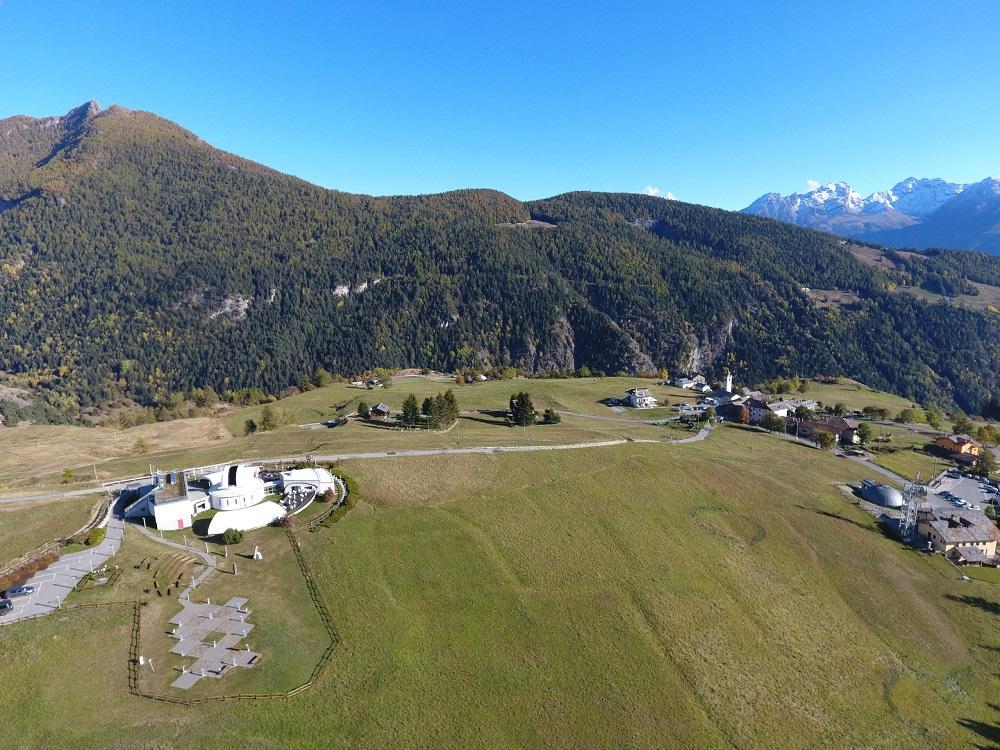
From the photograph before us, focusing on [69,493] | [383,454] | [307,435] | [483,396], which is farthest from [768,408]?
[69,493]

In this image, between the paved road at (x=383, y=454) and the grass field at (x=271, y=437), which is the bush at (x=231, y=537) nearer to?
the paved road at (x=383, y=454)

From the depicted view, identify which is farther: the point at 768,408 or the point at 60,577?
the point at 768,408

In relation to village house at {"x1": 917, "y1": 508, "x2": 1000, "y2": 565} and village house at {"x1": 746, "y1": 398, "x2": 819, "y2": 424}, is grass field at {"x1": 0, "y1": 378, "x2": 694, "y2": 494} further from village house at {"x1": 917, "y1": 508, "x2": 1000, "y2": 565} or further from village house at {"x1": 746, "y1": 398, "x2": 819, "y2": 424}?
village house at {"x1": 917, "y1": 508, "x2": 1000, "y2": 565}

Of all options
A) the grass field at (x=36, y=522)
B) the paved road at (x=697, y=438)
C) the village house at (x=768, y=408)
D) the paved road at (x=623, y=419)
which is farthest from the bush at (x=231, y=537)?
the village house at (x=768, y=408)

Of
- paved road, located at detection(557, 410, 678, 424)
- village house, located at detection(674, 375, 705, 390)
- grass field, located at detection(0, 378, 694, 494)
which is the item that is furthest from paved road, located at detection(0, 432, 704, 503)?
village house, located at detection(674, 375, 705, 390)

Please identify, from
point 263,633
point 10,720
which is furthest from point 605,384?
point 10,720

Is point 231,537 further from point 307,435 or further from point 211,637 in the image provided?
point 307,435

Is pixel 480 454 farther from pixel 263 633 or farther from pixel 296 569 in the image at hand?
pixel 263 633
